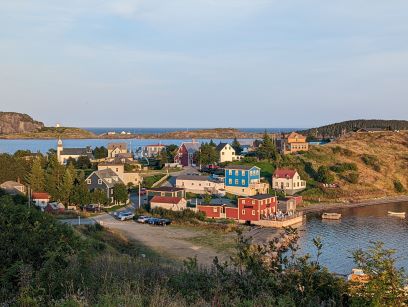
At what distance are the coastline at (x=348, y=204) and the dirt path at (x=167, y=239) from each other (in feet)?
49.5

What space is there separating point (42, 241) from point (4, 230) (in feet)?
2.14

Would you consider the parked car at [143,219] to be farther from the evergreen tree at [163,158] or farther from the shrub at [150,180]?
the evergreen tree at [163,158]

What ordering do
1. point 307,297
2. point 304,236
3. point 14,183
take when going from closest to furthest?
point 307,297 → point 304,236 → point 14,183

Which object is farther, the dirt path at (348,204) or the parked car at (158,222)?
the dirt path at (348,204)

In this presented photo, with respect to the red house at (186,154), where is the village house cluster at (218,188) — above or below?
below

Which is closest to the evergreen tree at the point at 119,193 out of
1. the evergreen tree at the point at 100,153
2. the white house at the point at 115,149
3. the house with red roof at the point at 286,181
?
the house with red roof at the point at 286,181

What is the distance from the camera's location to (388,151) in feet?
220

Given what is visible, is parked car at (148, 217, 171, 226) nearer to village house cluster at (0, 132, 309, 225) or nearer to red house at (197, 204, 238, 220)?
village house cluster at (0, 132, 309, 225)

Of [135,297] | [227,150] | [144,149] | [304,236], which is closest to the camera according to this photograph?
[135,297]

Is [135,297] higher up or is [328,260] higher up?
[135,297]

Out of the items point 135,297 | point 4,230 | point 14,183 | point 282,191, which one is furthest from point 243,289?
point 282,191

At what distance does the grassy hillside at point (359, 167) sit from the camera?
164 feet

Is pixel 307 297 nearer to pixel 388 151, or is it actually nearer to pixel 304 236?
pixel 304 236

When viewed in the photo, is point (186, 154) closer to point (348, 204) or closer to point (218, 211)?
point (348, 204)
